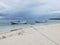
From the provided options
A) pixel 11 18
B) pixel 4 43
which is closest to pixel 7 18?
pixel 11 18

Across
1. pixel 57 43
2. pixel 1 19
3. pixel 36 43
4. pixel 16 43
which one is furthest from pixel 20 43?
pixel 1 19

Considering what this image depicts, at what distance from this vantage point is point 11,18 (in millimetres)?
23047

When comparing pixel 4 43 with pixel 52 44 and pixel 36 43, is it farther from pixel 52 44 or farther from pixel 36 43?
pixel 52 44

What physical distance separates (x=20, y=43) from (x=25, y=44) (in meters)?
0.21

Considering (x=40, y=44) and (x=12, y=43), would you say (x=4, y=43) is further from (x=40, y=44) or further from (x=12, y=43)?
(x=40, y=44)

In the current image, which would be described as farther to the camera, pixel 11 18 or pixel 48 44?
pixel 11 18

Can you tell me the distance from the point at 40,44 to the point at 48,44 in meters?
0.26

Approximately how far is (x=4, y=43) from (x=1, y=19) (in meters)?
17.7

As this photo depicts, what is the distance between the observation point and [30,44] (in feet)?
14.2

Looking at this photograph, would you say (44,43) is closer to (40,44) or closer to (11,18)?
(40,44)

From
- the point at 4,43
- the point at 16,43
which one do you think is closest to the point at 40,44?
the point at 16,43

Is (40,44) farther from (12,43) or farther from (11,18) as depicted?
(11,18)

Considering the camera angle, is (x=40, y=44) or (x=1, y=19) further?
(x=1, y=19)

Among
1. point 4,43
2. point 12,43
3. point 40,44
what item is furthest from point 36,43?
point 4,43
